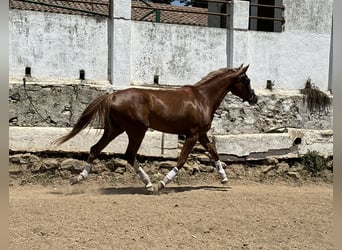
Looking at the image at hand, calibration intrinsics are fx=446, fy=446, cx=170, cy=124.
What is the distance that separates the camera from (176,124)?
7.04 metres

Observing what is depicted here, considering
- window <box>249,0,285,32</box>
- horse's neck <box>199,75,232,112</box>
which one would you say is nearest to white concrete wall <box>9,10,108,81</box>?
horse's neck <box>199,75,232,112</box>

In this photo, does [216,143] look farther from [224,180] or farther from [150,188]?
[150,188]

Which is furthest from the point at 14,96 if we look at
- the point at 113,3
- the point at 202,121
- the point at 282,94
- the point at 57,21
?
the point at 282,94

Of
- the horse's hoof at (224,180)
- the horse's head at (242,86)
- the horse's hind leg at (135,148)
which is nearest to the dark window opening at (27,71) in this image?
the horse's hind leg at (135,148)

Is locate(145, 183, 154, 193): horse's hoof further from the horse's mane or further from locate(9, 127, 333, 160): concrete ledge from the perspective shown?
the horse's mane

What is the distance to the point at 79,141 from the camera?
7.86m

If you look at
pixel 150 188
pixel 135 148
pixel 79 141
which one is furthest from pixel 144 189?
pixel 79 141

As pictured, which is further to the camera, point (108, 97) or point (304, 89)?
point (304, 89)

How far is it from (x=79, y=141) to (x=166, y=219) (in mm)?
3256

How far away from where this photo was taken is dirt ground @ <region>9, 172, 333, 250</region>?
4484 millimetres

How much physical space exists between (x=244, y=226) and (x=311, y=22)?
624 cm

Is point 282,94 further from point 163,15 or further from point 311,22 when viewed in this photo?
point 163,15

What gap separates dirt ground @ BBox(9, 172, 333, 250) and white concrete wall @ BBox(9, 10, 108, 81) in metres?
2.19

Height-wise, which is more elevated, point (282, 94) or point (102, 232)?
point (282, 94)
